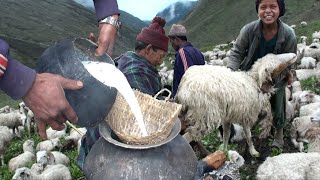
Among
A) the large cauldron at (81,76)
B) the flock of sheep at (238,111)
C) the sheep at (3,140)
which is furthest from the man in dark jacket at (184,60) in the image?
the sheep at (3,140)

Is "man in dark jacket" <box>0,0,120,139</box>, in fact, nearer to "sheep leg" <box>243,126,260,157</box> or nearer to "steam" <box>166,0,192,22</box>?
"sheep leg" <box>243,126,260,157</box>

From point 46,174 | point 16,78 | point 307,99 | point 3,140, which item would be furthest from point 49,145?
point 16,78

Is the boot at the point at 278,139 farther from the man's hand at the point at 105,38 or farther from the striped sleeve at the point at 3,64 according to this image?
the striped sleeve at the point at 3,64

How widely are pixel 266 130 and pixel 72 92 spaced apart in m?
4.35

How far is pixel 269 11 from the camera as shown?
477 cm

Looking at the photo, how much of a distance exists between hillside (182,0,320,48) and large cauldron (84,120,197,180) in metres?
43.8

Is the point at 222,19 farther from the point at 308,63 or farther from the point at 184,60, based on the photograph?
the point at 184,60

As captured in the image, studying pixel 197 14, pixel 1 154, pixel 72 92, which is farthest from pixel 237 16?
pixel 72 92

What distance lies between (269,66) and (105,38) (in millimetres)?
3284

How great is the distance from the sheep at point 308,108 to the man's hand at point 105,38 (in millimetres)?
5053

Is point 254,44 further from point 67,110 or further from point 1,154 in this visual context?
point 1,154

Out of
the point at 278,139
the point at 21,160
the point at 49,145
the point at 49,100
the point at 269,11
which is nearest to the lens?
the point at 49,100

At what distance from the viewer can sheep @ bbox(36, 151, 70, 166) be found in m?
6.58

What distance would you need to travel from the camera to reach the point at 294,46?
17.4 ft
